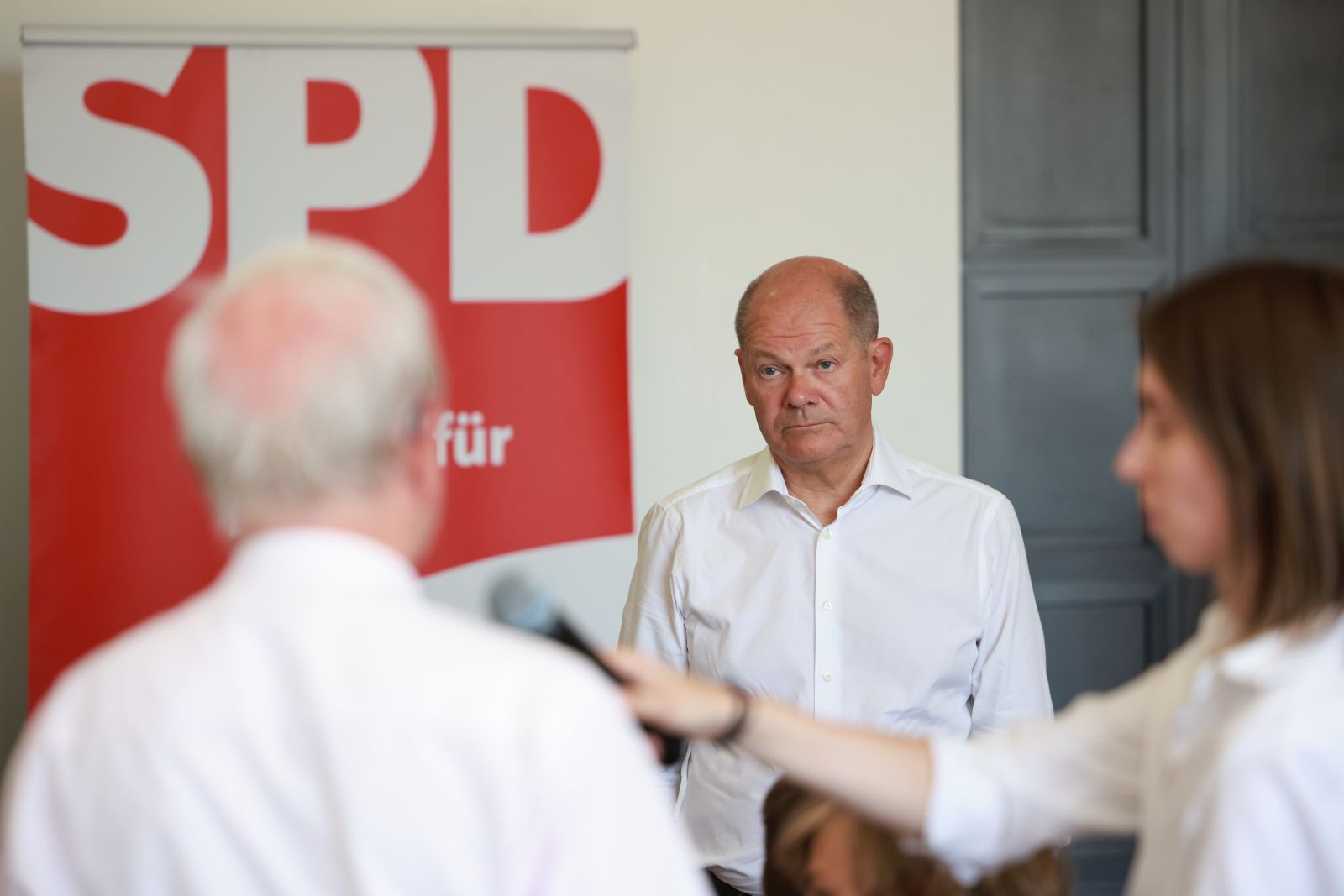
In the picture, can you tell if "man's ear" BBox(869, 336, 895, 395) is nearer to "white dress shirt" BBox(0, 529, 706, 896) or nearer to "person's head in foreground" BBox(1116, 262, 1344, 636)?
"person's head in foreground" BBox(1116, 262, 1344, 636)

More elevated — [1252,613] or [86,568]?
[1252,613]

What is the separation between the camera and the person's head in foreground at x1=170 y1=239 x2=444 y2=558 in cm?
104

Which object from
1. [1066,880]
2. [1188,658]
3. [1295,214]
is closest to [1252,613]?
[1188,658]

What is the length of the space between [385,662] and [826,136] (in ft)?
11.1

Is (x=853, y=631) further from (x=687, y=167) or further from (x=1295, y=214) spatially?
(x=1295, y=214)

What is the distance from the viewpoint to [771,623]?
8.62 ft

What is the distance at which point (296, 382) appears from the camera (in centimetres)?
104

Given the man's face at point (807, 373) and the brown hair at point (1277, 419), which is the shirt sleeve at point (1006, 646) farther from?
the brown hair at point (1277, 419)

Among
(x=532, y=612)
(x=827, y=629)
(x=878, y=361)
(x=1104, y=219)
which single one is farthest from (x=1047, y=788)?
(x=1104, y=219)

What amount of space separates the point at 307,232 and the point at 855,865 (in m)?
2.64

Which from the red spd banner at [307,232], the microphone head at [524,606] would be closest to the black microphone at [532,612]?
the microphone head at [524,606]

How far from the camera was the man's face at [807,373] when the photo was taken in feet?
8.66

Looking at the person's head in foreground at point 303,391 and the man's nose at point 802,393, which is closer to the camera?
the person's head in foreground at point 303,391

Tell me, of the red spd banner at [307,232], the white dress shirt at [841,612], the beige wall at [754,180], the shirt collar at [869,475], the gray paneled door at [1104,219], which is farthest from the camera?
the gray paneled door at [1104,219]
